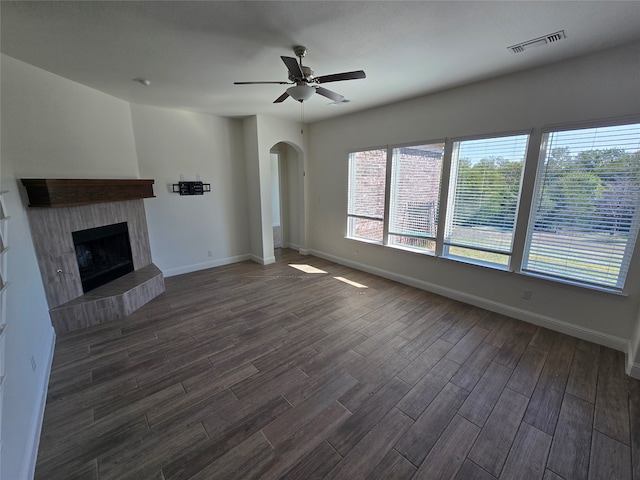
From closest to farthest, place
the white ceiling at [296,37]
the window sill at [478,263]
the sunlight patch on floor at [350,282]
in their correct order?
the white ceiling at [296,37] < the window sill at [478,263] < the sunlight patch on floor at [350,282]

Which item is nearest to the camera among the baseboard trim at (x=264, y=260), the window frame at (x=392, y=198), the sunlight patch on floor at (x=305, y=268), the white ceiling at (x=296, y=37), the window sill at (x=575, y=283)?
the white ceiling at (x=296, y=37)

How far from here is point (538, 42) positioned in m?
2.28

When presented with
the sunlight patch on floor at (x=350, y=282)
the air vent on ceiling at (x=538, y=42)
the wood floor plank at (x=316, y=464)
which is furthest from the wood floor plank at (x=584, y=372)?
the air vent on ceiling at (x=538, y=42)

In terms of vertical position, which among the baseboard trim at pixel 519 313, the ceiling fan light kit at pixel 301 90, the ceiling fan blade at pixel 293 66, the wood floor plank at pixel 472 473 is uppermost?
the ceiling fan blade at pixel 293 66

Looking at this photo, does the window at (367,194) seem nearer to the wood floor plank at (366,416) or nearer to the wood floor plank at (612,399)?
the wood floor plank at (366,416)

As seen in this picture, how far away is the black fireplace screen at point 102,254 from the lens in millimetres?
3334

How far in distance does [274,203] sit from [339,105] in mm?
3063

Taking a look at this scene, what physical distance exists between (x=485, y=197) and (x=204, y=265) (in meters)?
4.86

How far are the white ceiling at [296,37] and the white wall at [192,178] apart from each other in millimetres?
1171

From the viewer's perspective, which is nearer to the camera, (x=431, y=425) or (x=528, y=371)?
(x=431, y=425)

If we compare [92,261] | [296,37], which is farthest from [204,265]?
[296,37]

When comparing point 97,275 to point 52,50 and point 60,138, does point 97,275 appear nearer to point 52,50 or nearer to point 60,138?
point 60,138

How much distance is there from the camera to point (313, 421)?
1.86 m

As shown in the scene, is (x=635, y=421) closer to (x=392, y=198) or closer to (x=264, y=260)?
(x=392, y=198)
